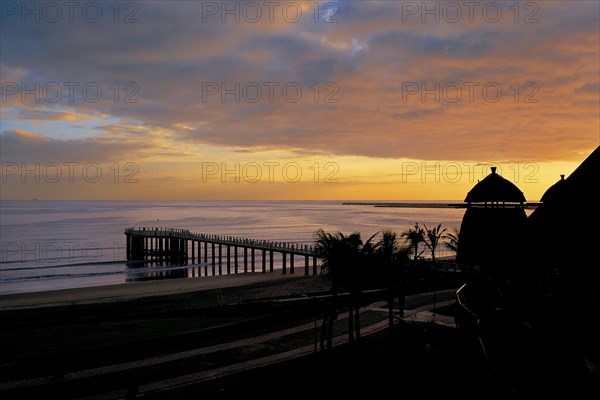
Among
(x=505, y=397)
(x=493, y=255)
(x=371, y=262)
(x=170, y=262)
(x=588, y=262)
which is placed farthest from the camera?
(x=170, y=262)

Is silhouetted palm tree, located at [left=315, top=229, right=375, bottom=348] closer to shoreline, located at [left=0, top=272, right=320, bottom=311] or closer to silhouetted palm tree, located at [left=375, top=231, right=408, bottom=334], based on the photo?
silhouetted palm tree, located at [left=375, top=231, right=408, bottom=334]

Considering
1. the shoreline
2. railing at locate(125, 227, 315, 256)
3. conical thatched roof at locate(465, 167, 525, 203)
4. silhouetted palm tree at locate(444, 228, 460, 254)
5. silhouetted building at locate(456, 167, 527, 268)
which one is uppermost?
conical thatched roof at locate(465, 167, 525, 203)

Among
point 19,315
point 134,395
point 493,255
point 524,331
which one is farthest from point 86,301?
point 524,331

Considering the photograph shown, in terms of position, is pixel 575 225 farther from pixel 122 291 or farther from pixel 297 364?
pixel 122 291

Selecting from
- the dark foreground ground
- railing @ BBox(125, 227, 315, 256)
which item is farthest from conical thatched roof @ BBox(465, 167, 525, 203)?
railing @ BBox(125, 227, 315, 256)

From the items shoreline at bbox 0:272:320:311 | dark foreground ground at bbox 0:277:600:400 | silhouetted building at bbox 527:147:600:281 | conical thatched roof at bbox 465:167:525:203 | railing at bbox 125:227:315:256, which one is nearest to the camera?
silhouetted building at bbox 527:147:600:281

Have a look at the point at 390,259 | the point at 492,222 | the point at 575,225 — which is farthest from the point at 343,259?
the point at 575,225

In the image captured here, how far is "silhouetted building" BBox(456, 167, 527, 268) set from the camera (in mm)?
16078

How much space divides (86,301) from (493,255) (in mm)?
30839

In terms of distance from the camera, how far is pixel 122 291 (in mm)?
Result: 43125

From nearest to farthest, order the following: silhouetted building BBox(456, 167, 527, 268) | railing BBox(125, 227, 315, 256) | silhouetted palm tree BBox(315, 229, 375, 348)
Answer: silhouetted palm tree BBox(315, 229, 375, 348)
silhouetted building BBox(456, 167, 527, 268)
railing BBox(125, 227, 315, 256)

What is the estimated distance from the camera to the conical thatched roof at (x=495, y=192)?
55.3ft

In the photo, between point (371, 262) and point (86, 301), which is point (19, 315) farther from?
point (371, 262)

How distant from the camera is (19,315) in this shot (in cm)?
2998
